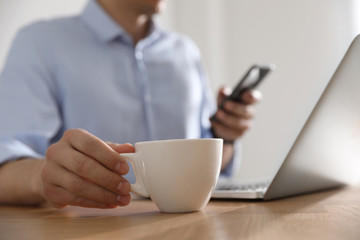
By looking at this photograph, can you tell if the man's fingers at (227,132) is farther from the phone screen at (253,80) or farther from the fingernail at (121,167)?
the fingernail at (121,167)

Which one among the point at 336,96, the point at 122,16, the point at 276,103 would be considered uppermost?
the point at 336,96

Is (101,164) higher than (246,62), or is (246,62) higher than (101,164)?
(101,164)

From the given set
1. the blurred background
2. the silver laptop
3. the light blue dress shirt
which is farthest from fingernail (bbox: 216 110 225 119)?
the blurred background

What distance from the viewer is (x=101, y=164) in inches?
18.2

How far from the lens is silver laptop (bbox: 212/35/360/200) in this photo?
441 millimetres

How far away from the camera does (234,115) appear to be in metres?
1.04

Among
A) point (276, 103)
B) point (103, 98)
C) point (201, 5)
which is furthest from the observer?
point (201, 5)

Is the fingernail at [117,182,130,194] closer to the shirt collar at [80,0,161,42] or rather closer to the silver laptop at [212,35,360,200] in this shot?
the silver laptop at [212,35,360,200]

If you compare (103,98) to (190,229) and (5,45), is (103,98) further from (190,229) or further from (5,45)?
(190,229)

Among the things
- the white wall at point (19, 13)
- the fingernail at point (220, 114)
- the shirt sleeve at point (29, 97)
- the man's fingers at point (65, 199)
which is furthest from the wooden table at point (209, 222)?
the white wall at point (19, 13)

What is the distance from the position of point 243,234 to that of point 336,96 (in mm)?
230

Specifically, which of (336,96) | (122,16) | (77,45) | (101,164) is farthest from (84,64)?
(336,96)

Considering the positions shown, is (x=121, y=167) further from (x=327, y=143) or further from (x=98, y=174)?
(x=327, y=143)

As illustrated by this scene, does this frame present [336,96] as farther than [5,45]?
No
